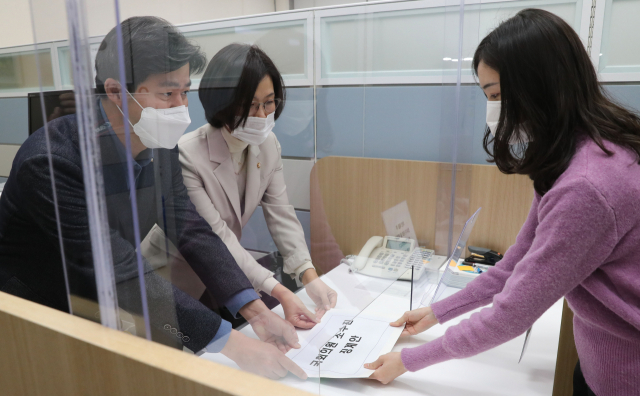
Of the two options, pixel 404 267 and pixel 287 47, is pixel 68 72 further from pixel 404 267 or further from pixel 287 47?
pixel 404 267

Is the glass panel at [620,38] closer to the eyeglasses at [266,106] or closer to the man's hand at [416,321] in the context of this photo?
the man's hand at [416,321]

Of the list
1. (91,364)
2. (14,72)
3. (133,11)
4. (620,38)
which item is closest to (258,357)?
(91,364)

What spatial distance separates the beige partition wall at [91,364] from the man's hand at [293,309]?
0.28m

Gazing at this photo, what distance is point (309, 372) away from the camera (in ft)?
2.14

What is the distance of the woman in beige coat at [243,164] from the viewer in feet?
1.79

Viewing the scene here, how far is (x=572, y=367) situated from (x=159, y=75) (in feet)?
2.99

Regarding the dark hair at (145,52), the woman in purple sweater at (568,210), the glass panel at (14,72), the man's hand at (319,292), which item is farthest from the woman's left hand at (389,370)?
the glass panel at (14,72)

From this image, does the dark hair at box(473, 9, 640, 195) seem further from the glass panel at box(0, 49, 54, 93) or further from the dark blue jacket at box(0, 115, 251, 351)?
the glass panel at box(0, 49, 54, 93)

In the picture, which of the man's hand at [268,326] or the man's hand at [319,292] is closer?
the man's hand at [268,326]

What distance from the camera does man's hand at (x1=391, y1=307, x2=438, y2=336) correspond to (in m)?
0.96

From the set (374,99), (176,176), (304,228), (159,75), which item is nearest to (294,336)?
(304,228)

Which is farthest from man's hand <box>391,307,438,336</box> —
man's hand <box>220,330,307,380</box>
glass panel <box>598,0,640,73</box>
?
glass panel <box>598,0,640,73</box>

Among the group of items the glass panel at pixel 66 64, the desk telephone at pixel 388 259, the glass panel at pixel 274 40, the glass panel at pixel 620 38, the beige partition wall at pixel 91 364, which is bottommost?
the desk telephone at pixel 388 259

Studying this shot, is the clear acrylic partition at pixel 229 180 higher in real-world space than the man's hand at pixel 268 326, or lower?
higher
